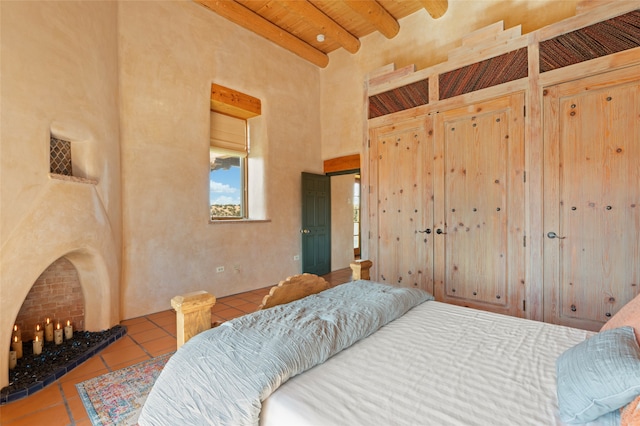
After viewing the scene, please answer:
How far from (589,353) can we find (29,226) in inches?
133

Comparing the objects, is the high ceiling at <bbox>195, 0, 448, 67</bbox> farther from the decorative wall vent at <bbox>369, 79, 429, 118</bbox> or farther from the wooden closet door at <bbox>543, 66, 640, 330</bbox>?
the wooden closet door at <bbox>543, 66, 640, 330</bbox>

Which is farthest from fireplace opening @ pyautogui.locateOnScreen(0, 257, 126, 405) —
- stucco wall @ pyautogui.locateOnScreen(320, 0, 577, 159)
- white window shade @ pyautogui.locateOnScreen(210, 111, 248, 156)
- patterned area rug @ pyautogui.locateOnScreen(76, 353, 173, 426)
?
stucco wall @ pyautogui.locateOnScreen(320, 0, 577, 159)

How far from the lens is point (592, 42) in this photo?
2582 millimetres

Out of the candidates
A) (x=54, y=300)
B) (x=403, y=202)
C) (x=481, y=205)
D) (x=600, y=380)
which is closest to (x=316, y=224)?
(x=403, y=202)

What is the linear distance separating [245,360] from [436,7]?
188 inches

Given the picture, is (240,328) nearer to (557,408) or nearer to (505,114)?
(557,408)

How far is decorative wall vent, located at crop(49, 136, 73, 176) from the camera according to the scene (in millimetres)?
2812

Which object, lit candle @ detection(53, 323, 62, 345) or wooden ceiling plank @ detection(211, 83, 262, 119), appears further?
wooden ceiling plank @ detection(211, 83, 262, 119)

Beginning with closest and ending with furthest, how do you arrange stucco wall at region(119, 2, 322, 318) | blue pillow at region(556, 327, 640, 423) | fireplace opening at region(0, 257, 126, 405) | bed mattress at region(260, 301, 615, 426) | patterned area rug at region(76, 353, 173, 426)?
blue pillow at region(556, 327, 640, 423), bed mattress at region(260, 301, 615, 426), patterned area rug at region(76, 353, 173, 426), fireplace opening at region(0, 257, 126, 405), stucco wall at region(119, 2, 322, 318)

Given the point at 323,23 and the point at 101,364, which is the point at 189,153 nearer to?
the point at 101,364

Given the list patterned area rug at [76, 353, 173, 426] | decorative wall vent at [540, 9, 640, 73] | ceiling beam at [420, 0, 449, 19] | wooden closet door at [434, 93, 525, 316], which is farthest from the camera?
ceiling beam at [420, 0, 449, 19]

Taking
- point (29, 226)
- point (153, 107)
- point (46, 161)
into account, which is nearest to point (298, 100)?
point (153, 107)

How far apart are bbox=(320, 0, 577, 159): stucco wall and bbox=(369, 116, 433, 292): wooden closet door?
55 centimetres

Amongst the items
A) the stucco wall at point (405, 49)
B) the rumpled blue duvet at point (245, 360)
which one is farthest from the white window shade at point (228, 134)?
→ the rumpled blue duvet at point (245, 360)
